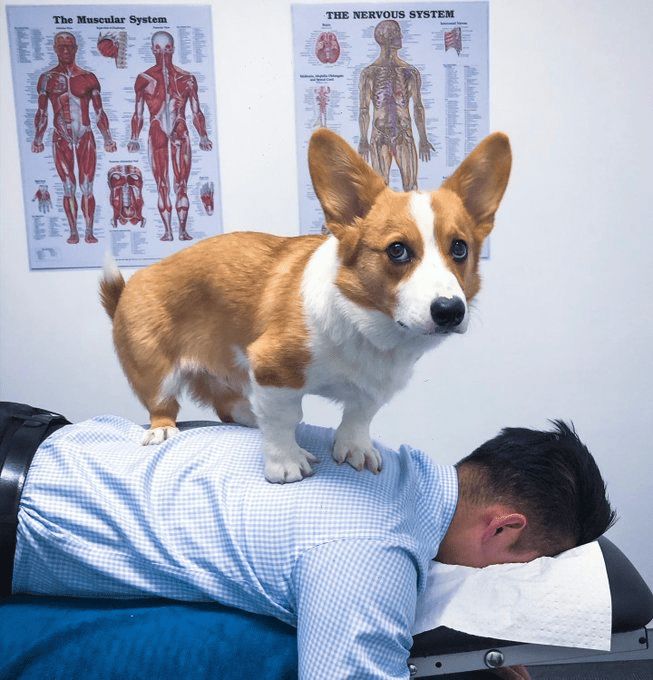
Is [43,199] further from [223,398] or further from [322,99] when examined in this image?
[223,398]

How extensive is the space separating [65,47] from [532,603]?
188cm

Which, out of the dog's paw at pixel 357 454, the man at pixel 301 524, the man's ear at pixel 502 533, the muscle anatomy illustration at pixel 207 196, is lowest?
the man's ear at pixel 502 533

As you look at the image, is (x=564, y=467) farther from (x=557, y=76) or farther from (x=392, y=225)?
(x=557, y=76)

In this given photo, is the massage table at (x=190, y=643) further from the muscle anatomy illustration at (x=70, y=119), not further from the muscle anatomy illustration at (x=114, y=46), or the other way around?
the muscle anatomy illustration at (x=114, y=46)

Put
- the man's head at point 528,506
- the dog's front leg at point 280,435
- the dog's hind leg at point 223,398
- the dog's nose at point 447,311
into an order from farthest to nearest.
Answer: the dog's hind leg at point 223,398 < the man's head at point 528,506 < the dog's front leg at point 280,435 < the dog's nose at point 447,311

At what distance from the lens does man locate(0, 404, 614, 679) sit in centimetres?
94

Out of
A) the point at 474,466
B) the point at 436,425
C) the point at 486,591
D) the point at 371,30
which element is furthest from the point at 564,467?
the point at 371,30

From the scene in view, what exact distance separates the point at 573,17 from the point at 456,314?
1577 mm

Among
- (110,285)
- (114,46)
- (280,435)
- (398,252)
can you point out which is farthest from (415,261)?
(114,46)

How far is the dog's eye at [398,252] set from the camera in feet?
3.12

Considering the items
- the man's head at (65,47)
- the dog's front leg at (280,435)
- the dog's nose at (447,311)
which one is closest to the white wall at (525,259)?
the man's head at (65,47)

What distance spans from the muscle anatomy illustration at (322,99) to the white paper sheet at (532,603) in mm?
1390

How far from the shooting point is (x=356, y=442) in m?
1.19

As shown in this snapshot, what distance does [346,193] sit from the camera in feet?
3.37
